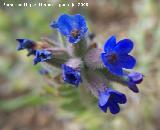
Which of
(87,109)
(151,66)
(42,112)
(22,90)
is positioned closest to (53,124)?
(42,112)

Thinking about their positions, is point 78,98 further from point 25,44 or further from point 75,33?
point 75,33

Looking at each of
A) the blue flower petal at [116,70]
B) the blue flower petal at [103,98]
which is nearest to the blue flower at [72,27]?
the blue flower petal at [116,70]

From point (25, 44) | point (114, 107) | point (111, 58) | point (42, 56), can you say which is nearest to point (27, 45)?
point (25, 44)

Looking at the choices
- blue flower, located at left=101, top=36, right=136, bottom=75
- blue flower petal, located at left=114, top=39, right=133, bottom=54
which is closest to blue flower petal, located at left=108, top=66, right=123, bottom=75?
blue flower, located at left=101, top=36, right=136, bottom=75

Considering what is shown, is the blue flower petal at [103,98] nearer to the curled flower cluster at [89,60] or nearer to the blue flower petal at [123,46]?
the curled flower cluster at [89,60]

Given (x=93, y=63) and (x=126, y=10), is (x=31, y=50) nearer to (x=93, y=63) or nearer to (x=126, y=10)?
(x=93, y=63)
